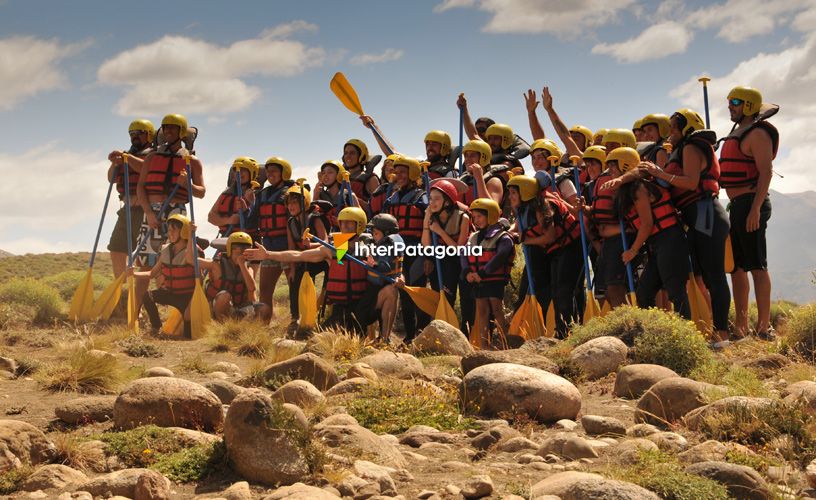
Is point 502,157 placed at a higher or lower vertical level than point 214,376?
higher

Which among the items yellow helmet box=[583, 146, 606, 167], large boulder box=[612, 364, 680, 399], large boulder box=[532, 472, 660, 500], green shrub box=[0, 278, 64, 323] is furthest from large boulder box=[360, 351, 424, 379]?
green shrub box=[0, 278, 64, 323]

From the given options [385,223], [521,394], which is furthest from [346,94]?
[521,394]

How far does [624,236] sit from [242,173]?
614 cm

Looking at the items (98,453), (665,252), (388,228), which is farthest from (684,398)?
(388,228)

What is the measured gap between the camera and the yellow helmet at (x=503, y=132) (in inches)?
504

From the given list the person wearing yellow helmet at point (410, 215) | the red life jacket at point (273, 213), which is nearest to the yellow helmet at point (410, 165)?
the person wearing yellow helmet at point (410, 215)

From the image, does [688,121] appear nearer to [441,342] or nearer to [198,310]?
[441,342]

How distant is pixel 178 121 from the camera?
1352cm

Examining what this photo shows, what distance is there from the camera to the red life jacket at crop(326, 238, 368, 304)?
1140cm

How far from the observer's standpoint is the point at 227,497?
16.6 ft

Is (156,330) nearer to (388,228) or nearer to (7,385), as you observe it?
(388,228)

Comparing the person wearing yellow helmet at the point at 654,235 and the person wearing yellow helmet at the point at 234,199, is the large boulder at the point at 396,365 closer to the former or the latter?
the person wearing yellow helmet at the point at 654,235

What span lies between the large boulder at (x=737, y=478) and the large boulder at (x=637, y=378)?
2.44m

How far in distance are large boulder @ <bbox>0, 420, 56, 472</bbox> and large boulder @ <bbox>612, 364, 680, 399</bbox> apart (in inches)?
170
